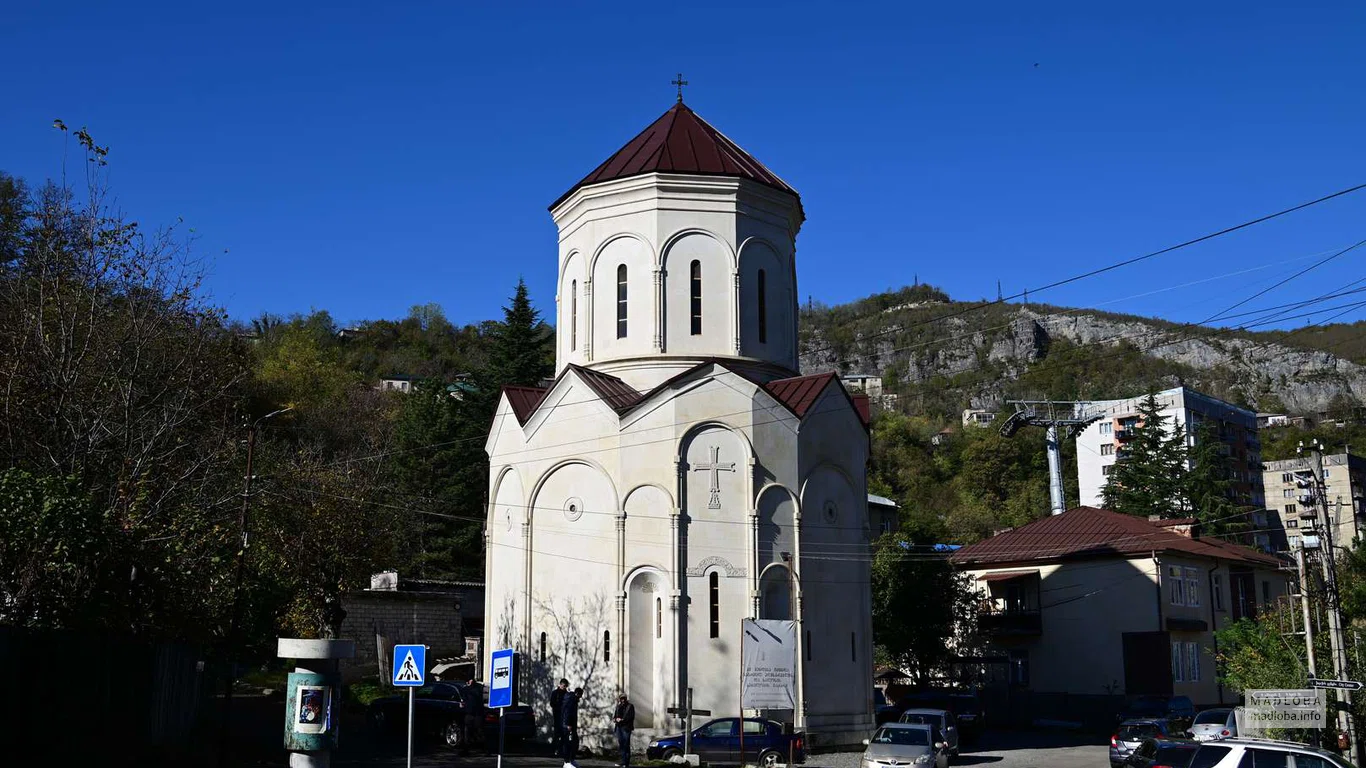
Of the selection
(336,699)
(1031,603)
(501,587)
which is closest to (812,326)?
(1031,603)

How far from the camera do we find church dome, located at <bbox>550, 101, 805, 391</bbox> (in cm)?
2998

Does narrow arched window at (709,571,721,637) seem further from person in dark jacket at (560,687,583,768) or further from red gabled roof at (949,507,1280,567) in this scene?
red gabled roof at (949,507,1280,567)

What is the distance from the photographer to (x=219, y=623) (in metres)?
23.1

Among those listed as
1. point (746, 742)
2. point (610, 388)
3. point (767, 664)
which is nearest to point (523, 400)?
point (610, 388)

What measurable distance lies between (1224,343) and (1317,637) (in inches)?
6387

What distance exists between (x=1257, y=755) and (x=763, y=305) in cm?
1793

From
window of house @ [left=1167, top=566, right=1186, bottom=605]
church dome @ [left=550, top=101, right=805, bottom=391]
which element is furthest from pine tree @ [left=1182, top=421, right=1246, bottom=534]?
church dome @ [left=550, top=101, right=805, bottom=391]

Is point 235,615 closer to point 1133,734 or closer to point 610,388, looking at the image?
point 610,388

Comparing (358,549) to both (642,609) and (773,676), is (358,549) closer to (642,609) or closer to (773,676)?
(642,609)

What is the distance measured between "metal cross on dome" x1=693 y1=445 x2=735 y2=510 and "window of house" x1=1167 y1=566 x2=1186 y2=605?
20595 millimetres

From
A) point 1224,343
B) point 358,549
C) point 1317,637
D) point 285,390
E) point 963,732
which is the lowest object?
point 963,732

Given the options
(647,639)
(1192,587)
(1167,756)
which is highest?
(1192,587)

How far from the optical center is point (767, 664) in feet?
76.0

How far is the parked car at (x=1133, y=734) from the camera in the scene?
2512 centimetres
